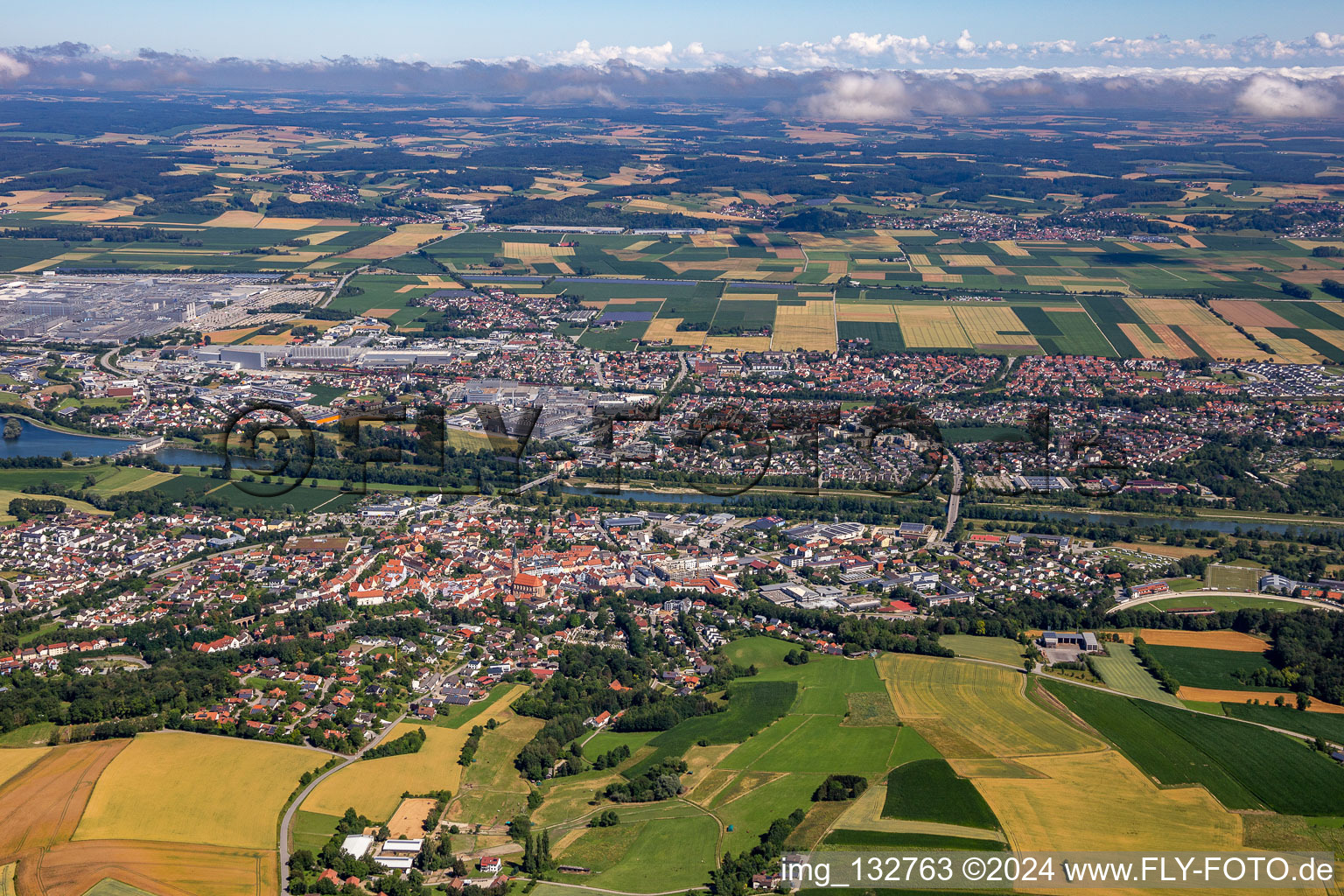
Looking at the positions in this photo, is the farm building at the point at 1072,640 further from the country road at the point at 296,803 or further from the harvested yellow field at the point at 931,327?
the harvested yellow field at the point at 931,327

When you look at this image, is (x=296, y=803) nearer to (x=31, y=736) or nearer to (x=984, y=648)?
(x=31, y=736)

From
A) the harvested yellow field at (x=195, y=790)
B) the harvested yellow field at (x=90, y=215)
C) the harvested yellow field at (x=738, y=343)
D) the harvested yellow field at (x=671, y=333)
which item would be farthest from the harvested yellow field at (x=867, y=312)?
the harvested yellow field at (x=90, y=215)

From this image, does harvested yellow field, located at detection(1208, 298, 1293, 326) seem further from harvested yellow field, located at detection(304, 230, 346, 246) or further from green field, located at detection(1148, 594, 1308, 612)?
harvested yellow field, located at detection(304, 230, 346, 246)

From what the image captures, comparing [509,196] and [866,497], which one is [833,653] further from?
[509,196]

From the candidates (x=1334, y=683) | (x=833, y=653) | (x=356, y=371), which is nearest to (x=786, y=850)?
(x=833, y=653)

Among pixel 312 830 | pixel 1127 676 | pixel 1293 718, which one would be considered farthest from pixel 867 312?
pixel 312 830
